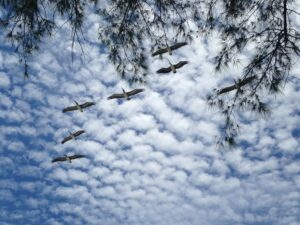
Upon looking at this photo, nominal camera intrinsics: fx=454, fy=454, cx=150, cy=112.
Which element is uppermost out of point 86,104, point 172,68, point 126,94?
point 86,104

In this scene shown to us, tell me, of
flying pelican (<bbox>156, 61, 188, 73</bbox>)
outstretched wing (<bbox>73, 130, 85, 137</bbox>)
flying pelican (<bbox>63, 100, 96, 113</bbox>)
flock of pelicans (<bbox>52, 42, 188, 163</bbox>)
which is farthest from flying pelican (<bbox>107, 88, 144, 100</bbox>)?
outstretched wing (<bbox>73, 130, 85, 137</bbox>)

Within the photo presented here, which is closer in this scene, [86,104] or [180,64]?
[180,64]

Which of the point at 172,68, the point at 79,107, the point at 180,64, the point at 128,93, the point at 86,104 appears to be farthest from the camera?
the point at 86,104

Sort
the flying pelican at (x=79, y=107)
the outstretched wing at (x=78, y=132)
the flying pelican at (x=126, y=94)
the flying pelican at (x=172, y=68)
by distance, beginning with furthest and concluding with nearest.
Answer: the outstretched wing at (x=78, y=132) < the flying pelican at (x=79, y=107) < the flying pelican at (x=126, y=94) < the flying pelican at (x=172, y=68)

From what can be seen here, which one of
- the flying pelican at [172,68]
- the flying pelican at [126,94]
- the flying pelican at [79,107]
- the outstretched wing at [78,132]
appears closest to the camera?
the flying pelican at [172,68]

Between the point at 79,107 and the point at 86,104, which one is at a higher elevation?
the point at 86,104

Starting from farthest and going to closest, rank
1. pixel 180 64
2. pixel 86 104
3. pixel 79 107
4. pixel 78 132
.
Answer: pixel 78 132, pixel 86 104, pixel 79 107, pixel 180 64

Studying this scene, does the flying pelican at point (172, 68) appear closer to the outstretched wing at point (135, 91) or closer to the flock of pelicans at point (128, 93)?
the flock of pelicans at point (128, 93)

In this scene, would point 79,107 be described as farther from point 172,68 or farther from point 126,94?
point 172,68

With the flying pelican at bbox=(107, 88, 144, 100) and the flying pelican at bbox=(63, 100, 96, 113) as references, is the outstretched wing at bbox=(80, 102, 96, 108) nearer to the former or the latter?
the flying pelican at bbox=(63, 100, 96, 113)

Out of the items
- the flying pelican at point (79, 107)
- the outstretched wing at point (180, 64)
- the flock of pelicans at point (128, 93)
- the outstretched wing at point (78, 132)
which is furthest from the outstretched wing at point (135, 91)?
the outstretched wing at point (78, 132)

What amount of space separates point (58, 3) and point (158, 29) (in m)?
1.54

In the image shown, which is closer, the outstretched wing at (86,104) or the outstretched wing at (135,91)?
the outstretched wing at (135,91)

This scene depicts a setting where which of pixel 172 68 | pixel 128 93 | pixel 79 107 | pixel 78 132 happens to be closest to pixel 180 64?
pixel 172 68
